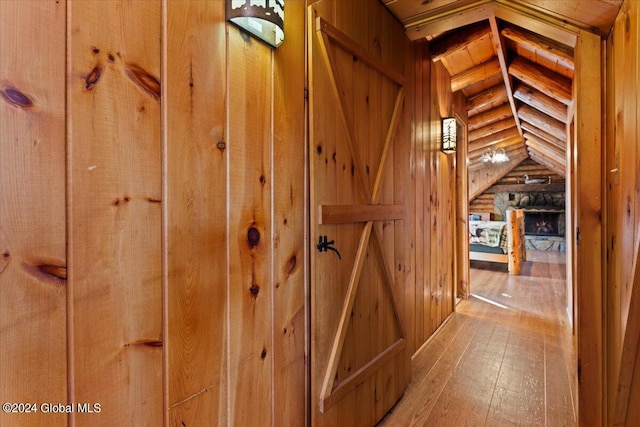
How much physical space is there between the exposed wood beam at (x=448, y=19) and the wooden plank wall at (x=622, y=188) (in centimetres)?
63

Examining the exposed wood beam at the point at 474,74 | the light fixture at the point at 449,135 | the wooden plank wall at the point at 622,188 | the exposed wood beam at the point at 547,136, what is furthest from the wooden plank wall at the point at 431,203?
the exposed wood beam at the point at 547,136

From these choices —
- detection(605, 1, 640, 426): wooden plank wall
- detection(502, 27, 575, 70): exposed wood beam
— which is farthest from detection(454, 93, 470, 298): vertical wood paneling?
detection(605, 1, 640, 426): wooden plank wall

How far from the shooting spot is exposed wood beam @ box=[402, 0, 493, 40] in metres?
1.71

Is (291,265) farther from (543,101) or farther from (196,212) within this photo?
(543,101)

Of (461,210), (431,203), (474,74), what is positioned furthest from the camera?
(461,210)

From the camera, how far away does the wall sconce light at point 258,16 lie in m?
0.98

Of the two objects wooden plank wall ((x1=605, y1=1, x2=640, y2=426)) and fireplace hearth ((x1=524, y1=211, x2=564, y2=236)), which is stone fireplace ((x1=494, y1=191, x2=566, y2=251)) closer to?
fireplace hearth ((x1=524, y1=211, x2=564, y2=236))

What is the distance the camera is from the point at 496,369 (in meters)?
2.25

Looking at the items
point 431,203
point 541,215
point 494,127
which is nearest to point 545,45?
point 431,203

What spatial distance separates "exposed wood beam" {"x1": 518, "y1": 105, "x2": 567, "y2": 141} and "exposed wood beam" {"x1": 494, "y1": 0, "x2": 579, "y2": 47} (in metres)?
3.03

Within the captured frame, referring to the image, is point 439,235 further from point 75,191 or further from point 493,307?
point 75,191

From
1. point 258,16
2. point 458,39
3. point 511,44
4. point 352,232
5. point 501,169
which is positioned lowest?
point 352,232

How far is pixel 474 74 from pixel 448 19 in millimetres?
2069

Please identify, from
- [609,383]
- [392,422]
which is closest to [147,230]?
[392,422]
